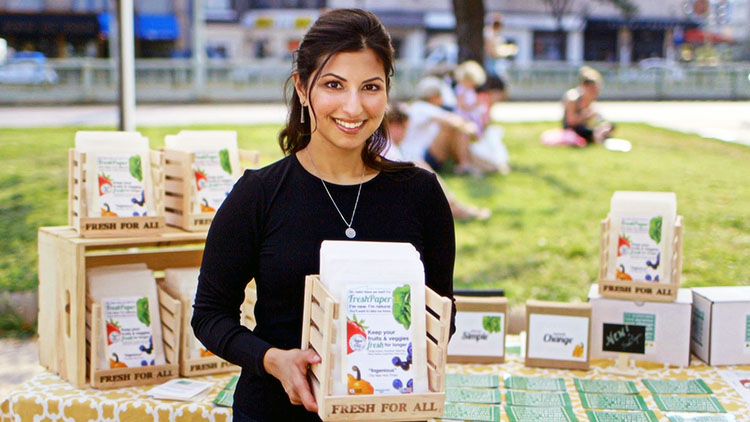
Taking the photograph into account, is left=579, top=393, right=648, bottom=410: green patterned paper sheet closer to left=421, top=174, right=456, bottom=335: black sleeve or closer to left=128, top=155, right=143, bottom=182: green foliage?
left=421, top=174, right=456, bottom=335: black sleeve

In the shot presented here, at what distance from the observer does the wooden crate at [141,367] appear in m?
2.78

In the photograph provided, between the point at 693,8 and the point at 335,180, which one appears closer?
the point at 335,180

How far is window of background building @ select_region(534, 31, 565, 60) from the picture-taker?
32.0 metres

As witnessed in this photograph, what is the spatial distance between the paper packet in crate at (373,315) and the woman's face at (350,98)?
10.1 inches

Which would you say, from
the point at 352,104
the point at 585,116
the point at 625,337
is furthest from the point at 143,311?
the point at 585,116

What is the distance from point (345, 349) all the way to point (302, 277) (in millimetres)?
215

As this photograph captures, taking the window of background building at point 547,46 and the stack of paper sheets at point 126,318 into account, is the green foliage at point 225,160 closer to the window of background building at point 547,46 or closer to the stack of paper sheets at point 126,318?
the stack of paper sheets at point 126,318

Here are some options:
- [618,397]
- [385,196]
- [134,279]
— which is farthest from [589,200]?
[385,196]

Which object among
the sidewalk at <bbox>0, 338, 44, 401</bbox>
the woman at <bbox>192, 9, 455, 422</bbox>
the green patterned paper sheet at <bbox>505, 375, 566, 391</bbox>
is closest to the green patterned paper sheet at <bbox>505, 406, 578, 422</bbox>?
the green patterned paper sheet at <bbox>505, 375, 566, 391</bbox>

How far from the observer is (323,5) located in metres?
33.8

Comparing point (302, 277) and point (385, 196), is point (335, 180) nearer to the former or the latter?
point (385, 196)

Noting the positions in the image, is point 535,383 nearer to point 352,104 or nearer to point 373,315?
point 373,315

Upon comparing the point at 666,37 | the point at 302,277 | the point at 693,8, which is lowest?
the point at 302,277

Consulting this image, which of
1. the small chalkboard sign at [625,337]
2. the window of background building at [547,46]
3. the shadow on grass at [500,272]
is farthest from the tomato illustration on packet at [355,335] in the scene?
the window of background building at [547,46]
